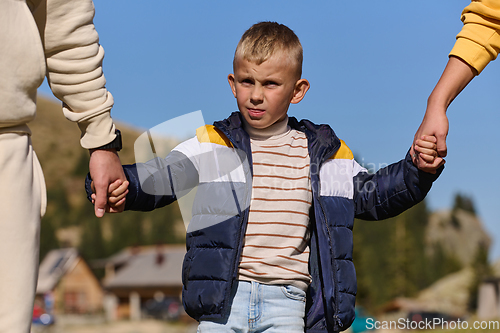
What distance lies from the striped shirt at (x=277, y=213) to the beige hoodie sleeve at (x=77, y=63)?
786 millimetres

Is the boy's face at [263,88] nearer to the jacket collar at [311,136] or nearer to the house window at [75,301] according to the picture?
the jacket collar at [311,136]

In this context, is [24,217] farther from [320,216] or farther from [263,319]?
[320,216]

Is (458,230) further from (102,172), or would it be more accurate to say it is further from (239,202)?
(102,172)

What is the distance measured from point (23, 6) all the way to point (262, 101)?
1.16 m

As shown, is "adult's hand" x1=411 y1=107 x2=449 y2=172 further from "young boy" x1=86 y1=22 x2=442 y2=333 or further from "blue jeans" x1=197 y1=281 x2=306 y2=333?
"blue jeans" x1=197 y1=281 x2=306 y2=333

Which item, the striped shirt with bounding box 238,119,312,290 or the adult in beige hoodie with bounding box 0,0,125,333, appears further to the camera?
the striped shirt with bounding box 238,119,312,290

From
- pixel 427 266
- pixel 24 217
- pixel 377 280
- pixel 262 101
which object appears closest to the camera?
pixel 24 217

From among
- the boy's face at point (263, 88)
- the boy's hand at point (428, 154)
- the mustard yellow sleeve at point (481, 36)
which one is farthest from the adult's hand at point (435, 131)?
the boy's face at point (263, 88)

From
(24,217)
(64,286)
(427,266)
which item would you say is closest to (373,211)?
(24,217)

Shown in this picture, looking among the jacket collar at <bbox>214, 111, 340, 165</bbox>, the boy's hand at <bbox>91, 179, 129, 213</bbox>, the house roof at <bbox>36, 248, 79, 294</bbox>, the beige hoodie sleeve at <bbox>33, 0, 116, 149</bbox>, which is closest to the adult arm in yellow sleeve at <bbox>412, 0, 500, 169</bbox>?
the jacket collar at <bbox>214, 111, 340, 165</bbox>

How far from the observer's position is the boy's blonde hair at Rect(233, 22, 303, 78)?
2.76 meters

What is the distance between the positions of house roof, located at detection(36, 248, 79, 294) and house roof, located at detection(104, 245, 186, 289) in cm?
496

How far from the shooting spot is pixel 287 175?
2.81 m

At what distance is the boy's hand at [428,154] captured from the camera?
108 inches
